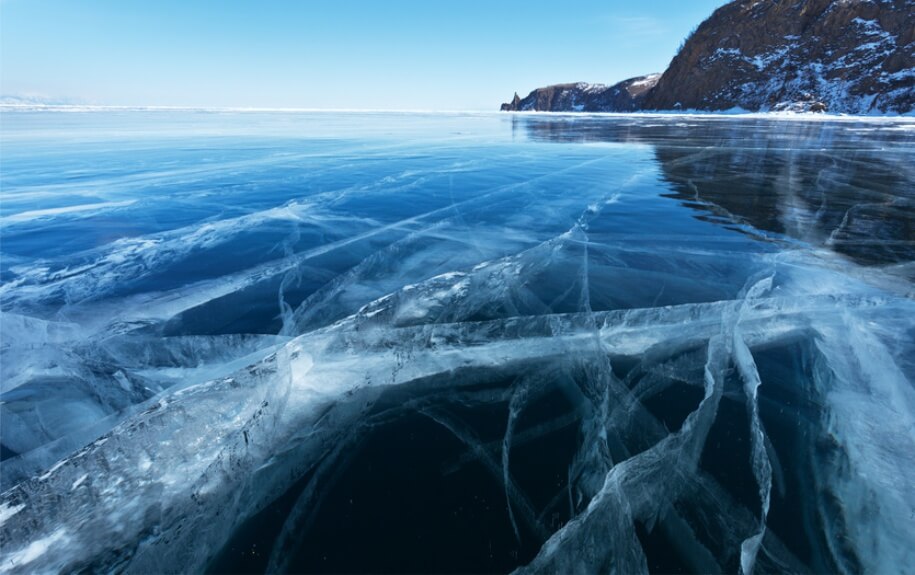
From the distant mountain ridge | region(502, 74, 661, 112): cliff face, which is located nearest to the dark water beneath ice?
the distant mountain ridge

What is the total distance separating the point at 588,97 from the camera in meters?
96.6

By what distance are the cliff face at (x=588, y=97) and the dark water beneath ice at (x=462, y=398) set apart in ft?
305

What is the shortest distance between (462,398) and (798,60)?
7665 cm

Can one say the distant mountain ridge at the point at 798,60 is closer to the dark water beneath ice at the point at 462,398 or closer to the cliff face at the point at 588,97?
the cliff face at the point at 588,97

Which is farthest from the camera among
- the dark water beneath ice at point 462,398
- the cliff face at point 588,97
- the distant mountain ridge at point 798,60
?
the cliff face at point 588,97

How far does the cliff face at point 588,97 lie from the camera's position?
84.6 meters

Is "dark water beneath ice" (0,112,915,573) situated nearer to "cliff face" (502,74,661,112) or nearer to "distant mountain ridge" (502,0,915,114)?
"distant mountain ridge" (502,0,915,114)

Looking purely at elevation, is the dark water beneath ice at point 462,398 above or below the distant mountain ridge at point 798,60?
below

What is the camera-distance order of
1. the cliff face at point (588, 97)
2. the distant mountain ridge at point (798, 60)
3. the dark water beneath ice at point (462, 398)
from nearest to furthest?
the dark water beneath ice at point (462, 398), the distant mountain ridge at point (798, 60), the cliff face at point (588, 97)

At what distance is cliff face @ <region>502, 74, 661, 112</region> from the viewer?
84562 mm

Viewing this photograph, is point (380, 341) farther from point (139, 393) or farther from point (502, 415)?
point (139, 393)

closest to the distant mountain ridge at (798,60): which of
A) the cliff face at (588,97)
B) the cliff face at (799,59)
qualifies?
the cliff face at (799,59)

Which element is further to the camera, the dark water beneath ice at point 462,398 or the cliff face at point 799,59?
the cliff face at point 799,59

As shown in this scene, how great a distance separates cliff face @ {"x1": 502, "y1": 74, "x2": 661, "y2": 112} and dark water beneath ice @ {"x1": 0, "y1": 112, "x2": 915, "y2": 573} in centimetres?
9300
